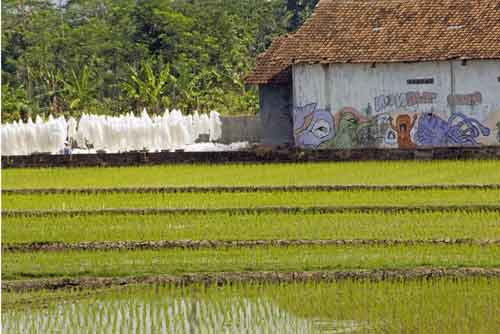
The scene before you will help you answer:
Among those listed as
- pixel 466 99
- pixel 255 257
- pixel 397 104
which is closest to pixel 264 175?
pixel 397 104

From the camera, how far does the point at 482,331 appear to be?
11297mm

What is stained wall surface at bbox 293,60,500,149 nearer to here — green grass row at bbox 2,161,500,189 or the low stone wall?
the low stone wall

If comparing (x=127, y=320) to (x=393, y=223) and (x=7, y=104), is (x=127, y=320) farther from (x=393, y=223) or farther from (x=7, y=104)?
(x=7, y=104)

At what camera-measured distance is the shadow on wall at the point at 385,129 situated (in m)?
35.0

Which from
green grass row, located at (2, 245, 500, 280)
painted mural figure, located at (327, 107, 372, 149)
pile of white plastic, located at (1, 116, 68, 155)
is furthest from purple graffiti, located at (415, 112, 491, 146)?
green grass row, located at (2, 245, 500, 280)

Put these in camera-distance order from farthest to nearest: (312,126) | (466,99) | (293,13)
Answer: (293,13), (312,126), (466,99)

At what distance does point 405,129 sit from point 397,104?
77 cm

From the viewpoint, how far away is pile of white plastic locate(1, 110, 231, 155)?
39.6 metres

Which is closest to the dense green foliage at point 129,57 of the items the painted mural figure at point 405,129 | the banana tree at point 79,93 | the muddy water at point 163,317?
the banana tree at point 79,93

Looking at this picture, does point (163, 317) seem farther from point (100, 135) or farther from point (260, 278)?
point (100, 135)

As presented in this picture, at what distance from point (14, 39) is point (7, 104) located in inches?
645

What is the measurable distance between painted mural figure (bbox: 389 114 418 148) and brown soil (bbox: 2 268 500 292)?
2156 cm

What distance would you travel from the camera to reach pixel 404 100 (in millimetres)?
35875

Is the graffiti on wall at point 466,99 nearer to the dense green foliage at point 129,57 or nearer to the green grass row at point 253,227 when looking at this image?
the green grass row at point 253,227
